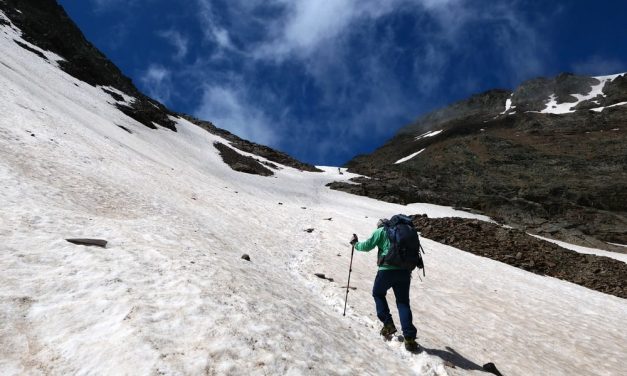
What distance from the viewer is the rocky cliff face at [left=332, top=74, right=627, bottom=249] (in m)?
48.9

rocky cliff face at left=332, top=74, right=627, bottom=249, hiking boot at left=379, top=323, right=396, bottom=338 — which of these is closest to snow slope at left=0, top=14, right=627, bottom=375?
hiking boot at left=379, top=323, right=396, bottom=338

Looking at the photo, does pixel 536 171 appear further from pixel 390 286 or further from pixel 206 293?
pixel 206 293

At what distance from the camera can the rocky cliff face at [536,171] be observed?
48.9 meters

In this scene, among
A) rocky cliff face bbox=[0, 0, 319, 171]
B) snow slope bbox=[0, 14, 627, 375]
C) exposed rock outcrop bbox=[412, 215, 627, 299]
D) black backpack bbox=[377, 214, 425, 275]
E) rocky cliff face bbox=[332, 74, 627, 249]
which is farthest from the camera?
rocky cliff face bbox=[0, 0, 319, 171]

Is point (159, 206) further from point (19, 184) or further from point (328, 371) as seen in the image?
point (328, 371)

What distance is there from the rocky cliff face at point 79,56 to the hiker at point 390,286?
157 ft

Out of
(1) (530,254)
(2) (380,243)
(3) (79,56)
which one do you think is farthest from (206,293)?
(3) (79,56)

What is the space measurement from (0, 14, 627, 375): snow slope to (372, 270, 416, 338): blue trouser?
60cm

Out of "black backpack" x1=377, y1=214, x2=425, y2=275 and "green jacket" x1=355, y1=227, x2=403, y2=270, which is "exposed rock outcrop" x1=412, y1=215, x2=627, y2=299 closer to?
"green jacket" x1=355, y1=227, x2=403, y2=270

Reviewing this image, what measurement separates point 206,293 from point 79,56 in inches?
2665

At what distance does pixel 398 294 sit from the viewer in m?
8.38

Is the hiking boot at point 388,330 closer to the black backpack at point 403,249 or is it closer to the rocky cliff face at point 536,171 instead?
the black backpack at point 403,249

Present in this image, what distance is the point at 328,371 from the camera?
19.6 ft

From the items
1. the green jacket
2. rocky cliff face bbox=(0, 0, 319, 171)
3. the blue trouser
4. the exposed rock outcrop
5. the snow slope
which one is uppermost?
rocky cliff face bbox=(0, 0, 319, 171)
